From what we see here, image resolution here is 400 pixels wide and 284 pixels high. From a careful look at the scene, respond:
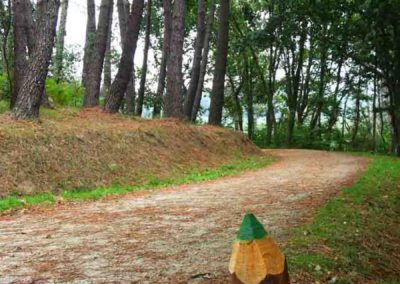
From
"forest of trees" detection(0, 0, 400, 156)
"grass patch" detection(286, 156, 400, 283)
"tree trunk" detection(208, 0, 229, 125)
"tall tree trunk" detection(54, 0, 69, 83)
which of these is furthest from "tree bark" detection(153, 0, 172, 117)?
"grass patch" detection(286, 156, 400, 283)

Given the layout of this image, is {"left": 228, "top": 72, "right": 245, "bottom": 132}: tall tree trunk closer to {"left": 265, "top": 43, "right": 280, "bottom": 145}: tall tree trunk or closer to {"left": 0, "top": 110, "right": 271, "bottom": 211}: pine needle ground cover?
{"left": 265, "top": 43, "right": 280, "bottom": 145}: tall tree trunk

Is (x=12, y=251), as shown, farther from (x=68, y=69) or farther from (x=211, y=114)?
(x=68, y=69)

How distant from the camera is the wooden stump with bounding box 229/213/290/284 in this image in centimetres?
206

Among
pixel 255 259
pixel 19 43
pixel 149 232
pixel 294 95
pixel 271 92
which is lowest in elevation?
pixel 149 232

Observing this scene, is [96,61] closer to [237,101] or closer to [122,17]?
[122,17]

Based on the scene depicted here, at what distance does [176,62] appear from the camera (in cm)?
1515

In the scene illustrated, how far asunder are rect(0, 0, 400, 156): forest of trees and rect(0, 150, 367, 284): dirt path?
14.2 ft

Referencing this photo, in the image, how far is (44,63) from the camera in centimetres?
1041

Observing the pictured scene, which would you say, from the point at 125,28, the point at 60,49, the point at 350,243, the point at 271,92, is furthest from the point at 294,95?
the point at 350,243

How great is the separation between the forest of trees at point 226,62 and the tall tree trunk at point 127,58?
29 mm

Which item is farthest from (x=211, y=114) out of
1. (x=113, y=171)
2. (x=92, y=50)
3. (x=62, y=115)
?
(x=113, y=171)

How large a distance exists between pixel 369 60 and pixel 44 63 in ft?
48.4

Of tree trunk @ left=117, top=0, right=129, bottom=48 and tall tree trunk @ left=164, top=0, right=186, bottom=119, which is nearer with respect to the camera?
tall tree trunk @ left=164, top=0, right=186, bottom=119

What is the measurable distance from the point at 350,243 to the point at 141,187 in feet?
16.7
